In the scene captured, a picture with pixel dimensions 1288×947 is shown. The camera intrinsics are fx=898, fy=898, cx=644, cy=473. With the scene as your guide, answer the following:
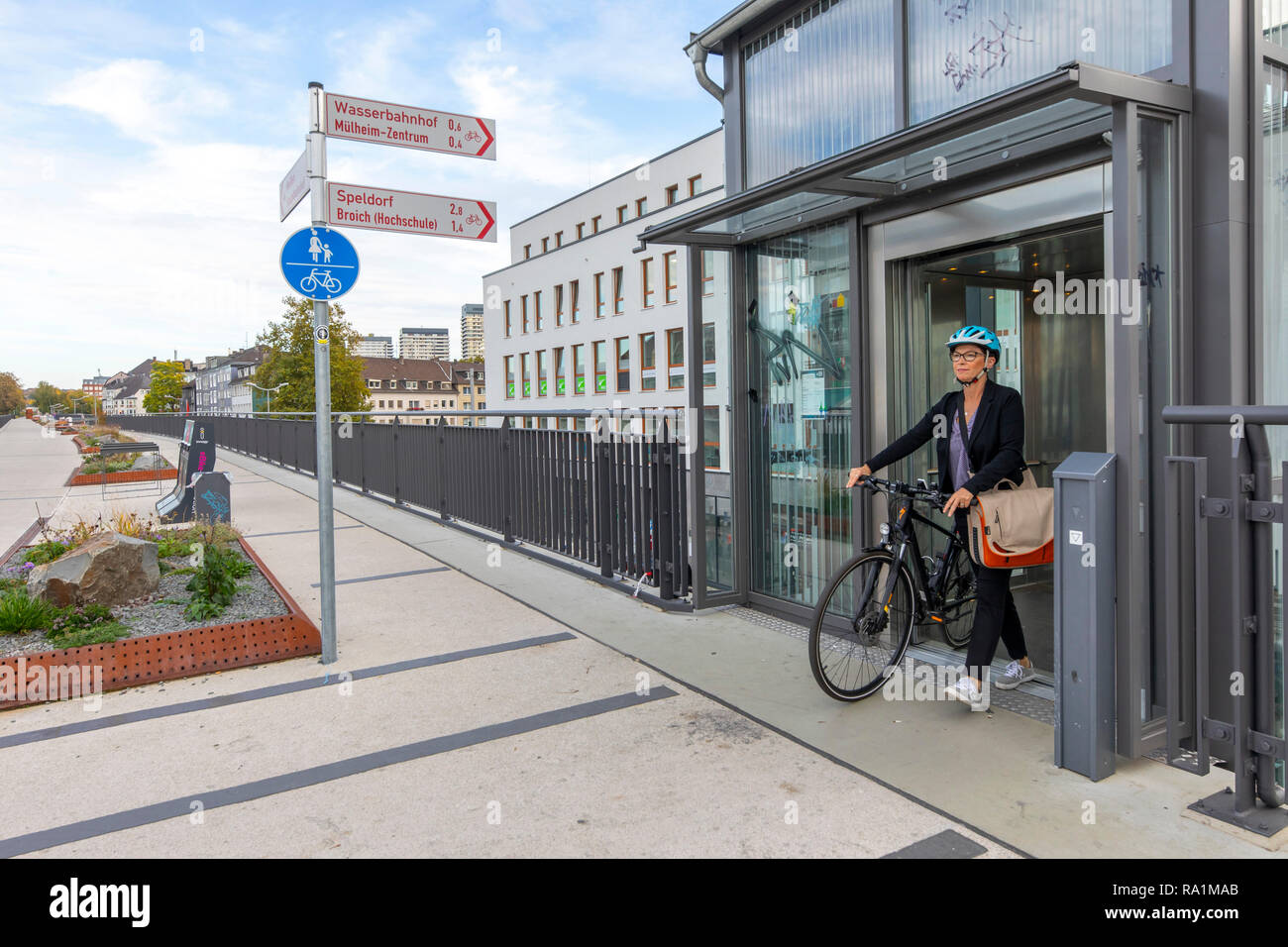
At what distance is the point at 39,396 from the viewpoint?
148 m

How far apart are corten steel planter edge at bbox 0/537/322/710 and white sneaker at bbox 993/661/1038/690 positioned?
3.86m

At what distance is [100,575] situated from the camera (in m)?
5.62

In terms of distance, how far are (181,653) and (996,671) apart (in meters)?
4.44

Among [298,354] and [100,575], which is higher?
[298,354]

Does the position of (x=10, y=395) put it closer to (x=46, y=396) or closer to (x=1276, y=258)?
(x=46, y=396)

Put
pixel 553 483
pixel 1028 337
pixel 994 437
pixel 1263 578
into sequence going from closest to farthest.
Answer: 1. pixel 1263 578
2. pixel 994 437
3. pixel 1028 337
4. pixel 553 483

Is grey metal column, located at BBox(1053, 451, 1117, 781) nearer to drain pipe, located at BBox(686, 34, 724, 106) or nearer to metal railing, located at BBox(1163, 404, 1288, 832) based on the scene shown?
metal railing, located at BBox(1163, 404, 1288, 832)

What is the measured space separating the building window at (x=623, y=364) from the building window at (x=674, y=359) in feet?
10.4

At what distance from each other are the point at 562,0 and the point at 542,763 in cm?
616

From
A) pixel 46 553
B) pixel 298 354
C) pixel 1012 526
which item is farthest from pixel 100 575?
pixel 298 354

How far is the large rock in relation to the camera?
5449mm

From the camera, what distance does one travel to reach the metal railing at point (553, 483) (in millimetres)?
6383

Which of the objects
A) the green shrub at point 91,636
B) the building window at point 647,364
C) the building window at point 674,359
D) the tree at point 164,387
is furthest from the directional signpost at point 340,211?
the tree at point 164,387
